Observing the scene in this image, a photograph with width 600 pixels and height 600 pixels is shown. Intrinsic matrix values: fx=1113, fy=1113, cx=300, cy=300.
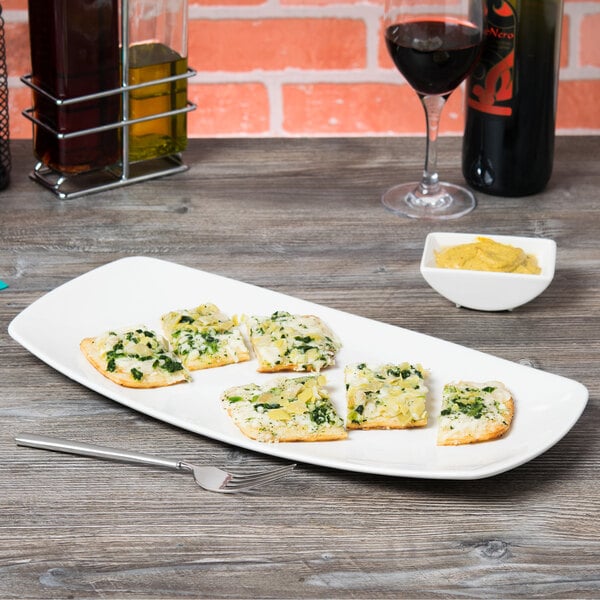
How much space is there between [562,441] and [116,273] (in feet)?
1.79

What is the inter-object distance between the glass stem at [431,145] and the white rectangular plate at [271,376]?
421 mm

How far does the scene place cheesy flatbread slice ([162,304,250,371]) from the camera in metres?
1.11

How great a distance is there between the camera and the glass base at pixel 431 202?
1.55 meters

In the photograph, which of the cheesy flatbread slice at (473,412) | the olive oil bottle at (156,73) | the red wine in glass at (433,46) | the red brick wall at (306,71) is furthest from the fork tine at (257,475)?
the red brick wall at (306,71)

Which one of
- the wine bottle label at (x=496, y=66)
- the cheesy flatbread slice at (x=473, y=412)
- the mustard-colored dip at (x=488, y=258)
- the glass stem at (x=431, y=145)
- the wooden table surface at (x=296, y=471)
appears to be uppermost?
the wine bottle label at (x=496, y=66)

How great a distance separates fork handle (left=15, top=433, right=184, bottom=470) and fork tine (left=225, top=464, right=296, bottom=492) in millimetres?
48

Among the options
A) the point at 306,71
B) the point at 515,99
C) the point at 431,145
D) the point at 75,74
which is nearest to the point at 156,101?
the point at 75,74

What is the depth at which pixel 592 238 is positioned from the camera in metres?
1.48

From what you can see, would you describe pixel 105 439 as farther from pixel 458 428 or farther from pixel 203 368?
pixel 458 428

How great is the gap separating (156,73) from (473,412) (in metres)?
0.83

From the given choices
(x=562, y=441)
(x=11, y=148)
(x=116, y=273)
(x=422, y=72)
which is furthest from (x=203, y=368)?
(x=11, y=148)

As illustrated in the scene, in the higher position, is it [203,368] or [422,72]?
[422,72]

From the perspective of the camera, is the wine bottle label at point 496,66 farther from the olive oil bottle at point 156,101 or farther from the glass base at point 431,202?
the olive oil bottle at point 156,101

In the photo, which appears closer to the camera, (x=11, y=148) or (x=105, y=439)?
(x=105, y=439)
